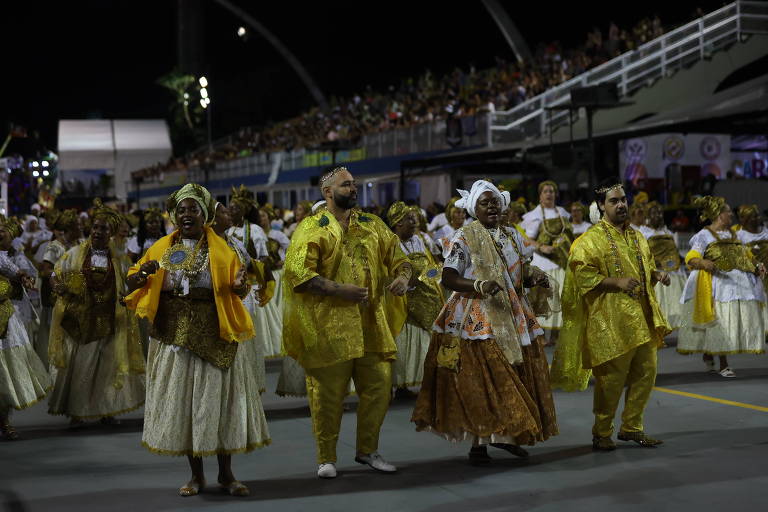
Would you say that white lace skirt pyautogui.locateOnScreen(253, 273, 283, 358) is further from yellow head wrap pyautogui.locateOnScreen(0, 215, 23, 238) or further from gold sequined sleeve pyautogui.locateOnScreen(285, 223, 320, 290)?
gold sequined sleeve pyautogui.locateOnScreen(285, 223, 320, 290)

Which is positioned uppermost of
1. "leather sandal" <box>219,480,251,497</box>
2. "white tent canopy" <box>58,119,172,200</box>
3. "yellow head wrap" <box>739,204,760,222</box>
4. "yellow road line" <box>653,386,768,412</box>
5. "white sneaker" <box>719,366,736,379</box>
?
"white tent canopy" <box>58,119,172,200</box>

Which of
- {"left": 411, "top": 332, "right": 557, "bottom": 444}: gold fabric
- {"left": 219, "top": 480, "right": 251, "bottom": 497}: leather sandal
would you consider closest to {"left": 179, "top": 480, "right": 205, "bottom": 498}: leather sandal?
{"left": 219, "top": 480, "right": 251, "bottom": 497}: leather sandal

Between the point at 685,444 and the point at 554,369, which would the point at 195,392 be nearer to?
the point at 554,369

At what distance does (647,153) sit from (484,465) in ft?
55.0

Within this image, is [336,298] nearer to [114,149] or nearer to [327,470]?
[327,470]

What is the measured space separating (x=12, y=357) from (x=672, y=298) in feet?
31.5

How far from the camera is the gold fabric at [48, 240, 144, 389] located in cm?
839

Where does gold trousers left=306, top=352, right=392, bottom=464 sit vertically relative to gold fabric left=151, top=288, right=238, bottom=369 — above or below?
below

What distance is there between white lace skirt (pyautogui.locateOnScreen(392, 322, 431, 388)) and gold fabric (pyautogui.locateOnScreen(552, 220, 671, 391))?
7.11 ft

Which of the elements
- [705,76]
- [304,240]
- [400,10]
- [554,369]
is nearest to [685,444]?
[554,369]

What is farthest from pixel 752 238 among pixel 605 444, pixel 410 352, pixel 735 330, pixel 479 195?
pixel 479 195

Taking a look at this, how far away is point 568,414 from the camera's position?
28.8 ft

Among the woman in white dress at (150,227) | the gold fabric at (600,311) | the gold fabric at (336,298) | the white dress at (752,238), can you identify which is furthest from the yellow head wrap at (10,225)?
the white dress at (752,238)

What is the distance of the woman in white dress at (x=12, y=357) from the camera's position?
27.1ft
